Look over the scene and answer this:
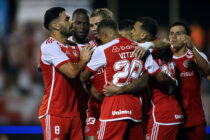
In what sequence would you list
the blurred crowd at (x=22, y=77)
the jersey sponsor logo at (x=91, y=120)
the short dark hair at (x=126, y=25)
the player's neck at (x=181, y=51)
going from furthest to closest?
the blurred crowd at (x=22, y=77) → the short dark hair at (x=126, y=25) → the player's neck at (x=181, y=51) → the jersey sponsor logo at (x=91, y=120)

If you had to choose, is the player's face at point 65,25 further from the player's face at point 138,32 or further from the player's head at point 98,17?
the player's face at point 138,32

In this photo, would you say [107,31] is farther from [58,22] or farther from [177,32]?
[177,32]

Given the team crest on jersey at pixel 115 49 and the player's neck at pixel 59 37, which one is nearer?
the team crest on jersey at pixel 115 49

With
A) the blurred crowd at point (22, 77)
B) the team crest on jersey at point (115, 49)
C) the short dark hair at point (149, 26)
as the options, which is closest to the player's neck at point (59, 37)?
the team crest on jersey at point (115, 49)

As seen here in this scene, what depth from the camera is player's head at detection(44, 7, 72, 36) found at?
438cm

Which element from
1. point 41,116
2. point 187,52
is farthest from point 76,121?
point 187,52

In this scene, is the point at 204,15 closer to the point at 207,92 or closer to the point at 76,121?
the point at 207,92

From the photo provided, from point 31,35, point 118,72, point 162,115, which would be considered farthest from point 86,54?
point 31,35

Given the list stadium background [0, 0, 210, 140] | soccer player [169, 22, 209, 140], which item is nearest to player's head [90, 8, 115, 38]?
soccer player [169, 22, 209, 140]

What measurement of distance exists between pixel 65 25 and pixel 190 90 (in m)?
1.87

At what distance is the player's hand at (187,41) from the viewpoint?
15.2 ft

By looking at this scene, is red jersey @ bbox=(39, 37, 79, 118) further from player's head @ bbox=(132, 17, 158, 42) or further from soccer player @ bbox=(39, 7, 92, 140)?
player's head @ bbox=(132, 17, 158, 42)

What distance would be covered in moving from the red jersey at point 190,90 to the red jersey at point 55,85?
1532 mm

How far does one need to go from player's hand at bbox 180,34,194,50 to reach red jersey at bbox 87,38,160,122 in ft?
3.14
